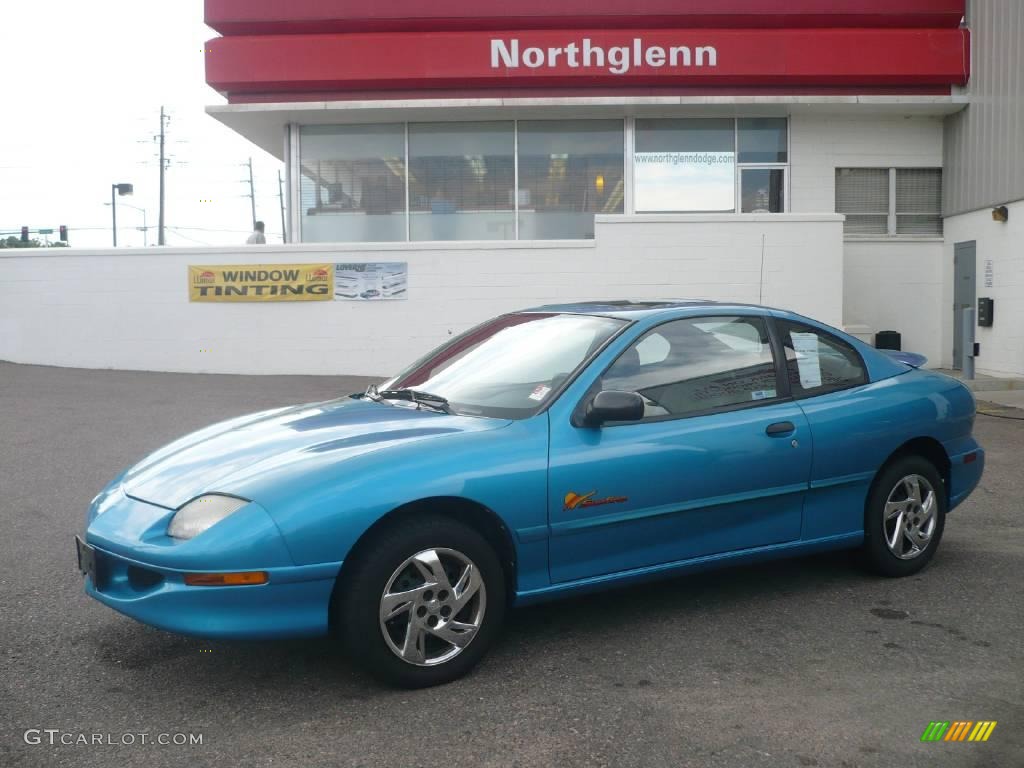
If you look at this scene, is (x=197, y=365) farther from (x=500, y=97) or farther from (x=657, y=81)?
(x=657, y=81)

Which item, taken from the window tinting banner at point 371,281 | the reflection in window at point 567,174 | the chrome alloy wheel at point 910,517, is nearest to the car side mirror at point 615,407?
the chrome alloy wheel at point 910,517

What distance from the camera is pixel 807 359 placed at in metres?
5.47

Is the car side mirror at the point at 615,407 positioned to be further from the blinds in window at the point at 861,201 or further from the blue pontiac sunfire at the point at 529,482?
the blinds in window at the point at 861,201

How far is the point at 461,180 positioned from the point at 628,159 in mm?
3106

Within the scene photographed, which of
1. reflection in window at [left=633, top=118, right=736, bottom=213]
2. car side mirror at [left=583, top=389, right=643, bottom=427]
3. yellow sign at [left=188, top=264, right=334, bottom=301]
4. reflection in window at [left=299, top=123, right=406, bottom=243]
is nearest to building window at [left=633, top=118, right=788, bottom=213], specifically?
reflection in window at [left=633, top=118, right=736, bottom=213]

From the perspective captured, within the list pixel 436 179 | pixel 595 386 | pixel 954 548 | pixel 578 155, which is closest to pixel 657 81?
pixel 578 155

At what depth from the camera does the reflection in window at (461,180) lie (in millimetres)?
19641

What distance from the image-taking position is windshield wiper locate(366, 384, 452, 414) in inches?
192

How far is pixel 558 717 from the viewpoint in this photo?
385cm

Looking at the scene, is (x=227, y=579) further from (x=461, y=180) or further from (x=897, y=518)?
(x=461, y=180)

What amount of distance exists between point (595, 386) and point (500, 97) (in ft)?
50.3

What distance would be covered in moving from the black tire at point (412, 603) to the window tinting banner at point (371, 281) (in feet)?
45.4

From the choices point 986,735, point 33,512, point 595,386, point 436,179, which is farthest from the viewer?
point 436,179

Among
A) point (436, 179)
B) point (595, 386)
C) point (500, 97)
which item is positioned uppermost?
point (500, 97)
